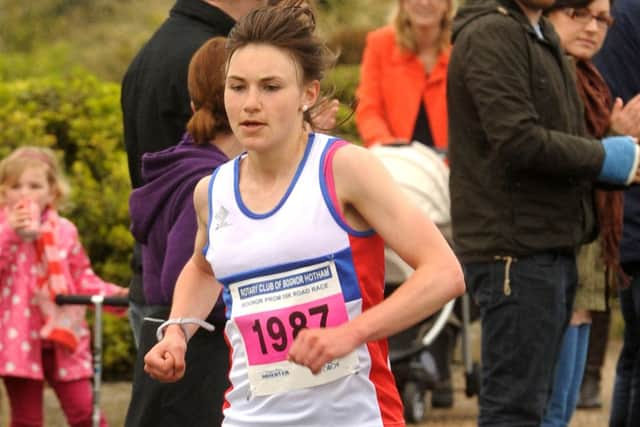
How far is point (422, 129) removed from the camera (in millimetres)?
8641

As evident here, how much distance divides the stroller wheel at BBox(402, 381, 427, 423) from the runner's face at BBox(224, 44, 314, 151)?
15.3 ft

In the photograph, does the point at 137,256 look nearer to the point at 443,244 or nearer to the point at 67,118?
the point at 443,244

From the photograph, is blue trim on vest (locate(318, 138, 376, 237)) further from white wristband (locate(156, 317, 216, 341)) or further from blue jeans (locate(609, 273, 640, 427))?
blue jeans (locate(609, 273, 640, 427))

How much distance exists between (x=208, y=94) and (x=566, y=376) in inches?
88.5

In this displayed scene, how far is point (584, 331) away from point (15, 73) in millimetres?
6934

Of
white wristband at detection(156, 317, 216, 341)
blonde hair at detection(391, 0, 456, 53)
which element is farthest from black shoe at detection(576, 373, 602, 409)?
white wristband at detection(156, 317, 216, 341)

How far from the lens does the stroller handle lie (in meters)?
6.65

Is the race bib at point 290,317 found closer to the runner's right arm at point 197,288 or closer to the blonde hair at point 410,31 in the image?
the runner's right arm at point 197,288

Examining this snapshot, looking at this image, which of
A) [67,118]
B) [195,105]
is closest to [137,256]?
[195,105]

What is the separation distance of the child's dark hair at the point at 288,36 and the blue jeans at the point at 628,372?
8.64ft

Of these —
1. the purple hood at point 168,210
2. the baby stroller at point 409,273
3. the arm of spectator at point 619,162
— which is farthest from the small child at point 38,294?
the arm of spectator at point 619,162

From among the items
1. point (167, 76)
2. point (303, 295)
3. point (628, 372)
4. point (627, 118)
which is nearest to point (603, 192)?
point (627, 118)

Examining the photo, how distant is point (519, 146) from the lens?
211 inches

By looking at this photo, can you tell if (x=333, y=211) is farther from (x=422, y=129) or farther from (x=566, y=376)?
(x=422, y=129)
